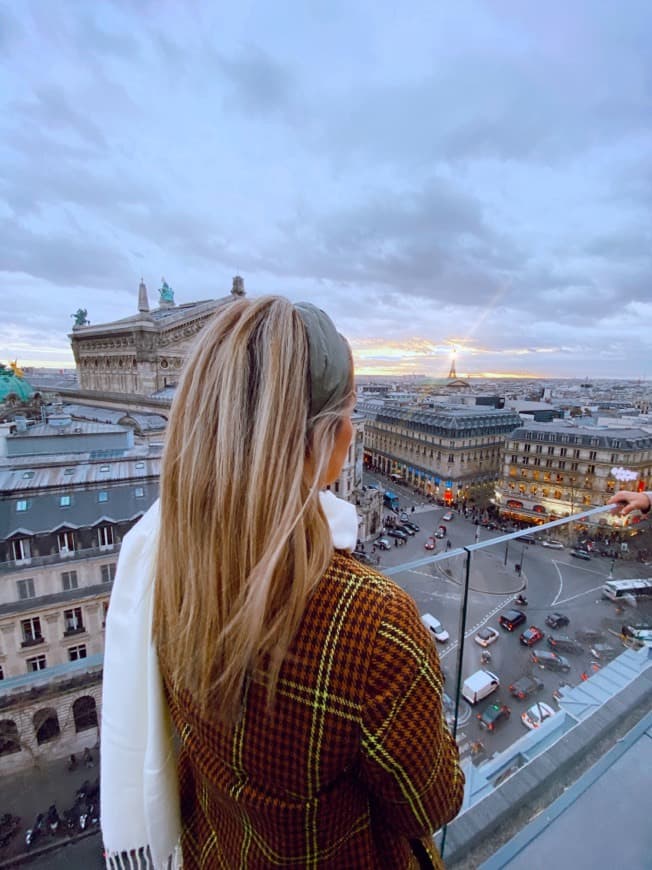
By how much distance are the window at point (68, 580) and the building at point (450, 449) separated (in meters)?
30.6

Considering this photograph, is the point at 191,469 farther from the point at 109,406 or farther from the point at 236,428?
the point at 109,406

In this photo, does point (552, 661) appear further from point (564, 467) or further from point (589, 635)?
point (564, 467)

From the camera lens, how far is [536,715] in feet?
14.0

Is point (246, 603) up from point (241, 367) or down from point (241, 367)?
down

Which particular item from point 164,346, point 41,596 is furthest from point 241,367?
point 164,346

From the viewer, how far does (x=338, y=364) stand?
45.0 inches

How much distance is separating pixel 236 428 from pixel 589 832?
323cm

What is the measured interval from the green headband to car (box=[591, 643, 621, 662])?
14.8 feet

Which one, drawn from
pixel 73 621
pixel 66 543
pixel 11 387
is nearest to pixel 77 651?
pixel 73 621

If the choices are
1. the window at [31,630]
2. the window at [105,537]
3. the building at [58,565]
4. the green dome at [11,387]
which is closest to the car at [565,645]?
the building at [58,565]

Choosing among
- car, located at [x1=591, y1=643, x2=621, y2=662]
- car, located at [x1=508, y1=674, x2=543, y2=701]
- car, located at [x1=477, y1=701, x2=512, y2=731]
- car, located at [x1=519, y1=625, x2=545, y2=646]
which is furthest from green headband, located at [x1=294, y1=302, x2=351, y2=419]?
car, located at [x1=519, y1=625, x2=545, y2=646]

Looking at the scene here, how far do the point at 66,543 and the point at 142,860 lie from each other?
36.4 ft

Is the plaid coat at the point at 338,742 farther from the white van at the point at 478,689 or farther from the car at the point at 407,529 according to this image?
the car at the point at 407,529

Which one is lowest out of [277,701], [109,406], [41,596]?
[41,596]
